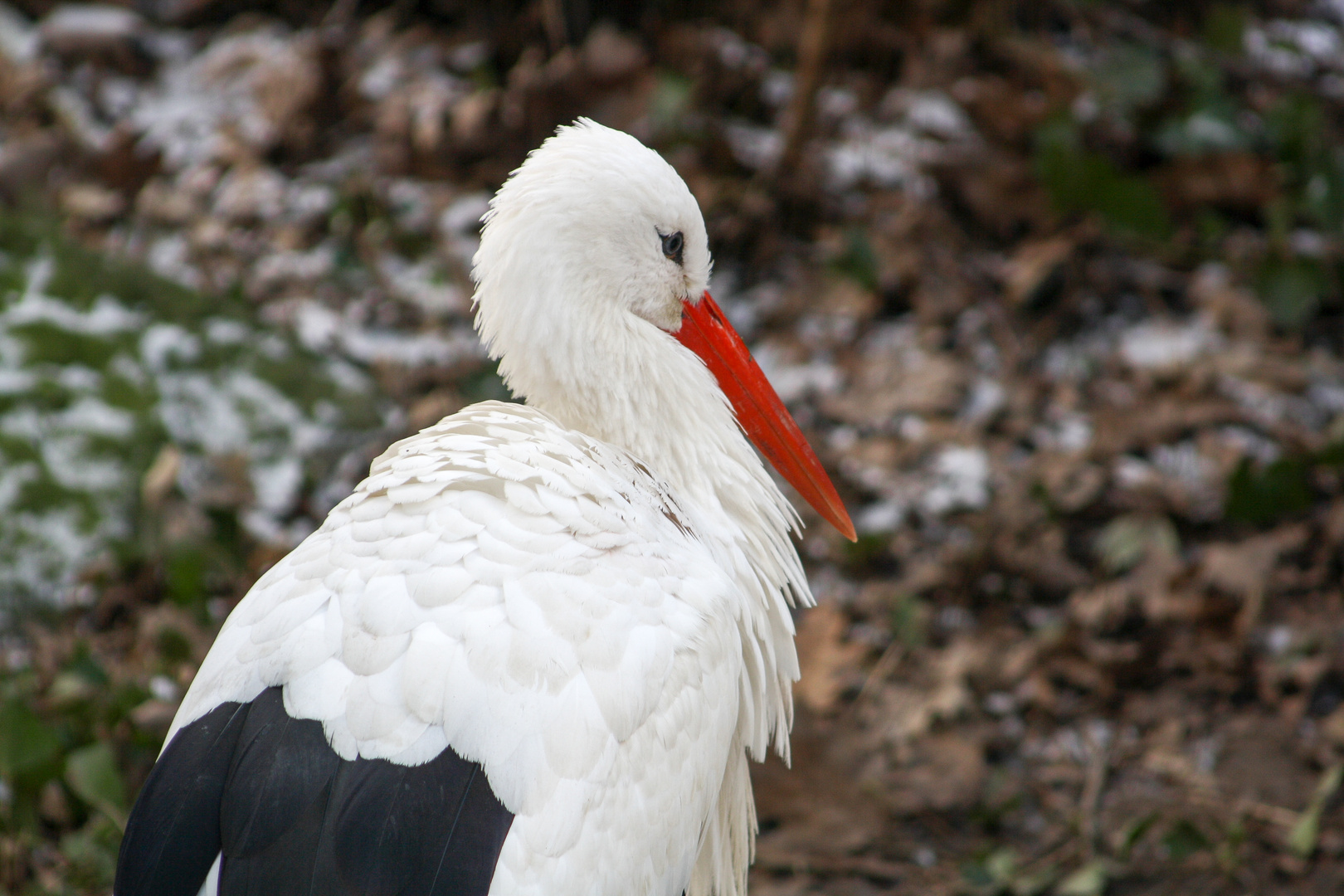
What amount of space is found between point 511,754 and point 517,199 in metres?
1.05

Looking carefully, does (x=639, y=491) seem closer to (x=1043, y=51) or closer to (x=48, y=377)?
(x=48, y=377)

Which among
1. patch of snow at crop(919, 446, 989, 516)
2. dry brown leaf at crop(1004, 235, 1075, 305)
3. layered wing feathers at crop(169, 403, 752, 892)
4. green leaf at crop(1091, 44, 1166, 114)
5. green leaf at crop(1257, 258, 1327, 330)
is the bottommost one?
patch of snow at crop(919, 446, 989, 516)

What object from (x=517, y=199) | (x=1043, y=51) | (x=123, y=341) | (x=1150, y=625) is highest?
(x=517, y=199)

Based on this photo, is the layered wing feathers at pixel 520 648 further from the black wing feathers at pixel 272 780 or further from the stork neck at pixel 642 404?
the stork neck at pixel 642 404

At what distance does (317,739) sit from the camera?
5.61ft

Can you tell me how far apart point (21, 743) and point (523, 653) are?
156 centimetres

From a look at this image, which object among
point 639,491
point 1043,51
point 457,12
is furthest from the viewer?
point 457,12

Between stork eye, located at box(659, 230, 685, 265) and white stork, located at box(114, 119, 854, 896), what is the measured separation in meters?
0.05

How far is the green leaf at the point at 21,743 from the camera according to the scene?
2650 millimetres

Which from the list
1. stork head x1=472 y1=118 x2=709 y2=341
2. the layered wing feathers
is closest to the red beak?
stork head x1=472 y1=118 x2=709 y2=341

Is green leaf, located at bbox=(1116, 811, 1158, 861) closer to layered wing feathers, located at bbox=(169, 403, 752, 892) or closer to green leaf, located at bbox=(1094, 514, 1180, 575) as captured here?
green leaf, located at bbox=(1094, 514, 1180, 575)

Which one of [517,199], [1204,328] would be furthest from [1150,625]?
[517,199]

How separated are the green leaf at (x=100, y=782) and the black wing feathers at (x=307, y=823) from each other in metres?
0.98

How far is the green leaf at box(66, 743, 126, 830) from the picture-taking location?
2.64 m
